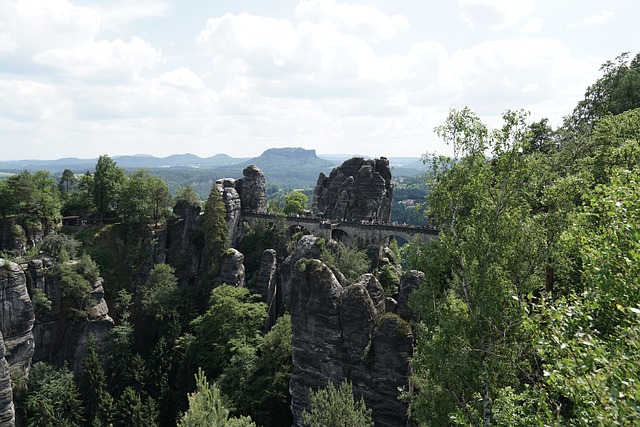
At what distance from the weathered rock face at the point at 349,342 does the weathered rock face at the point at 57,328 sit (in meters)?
32.9

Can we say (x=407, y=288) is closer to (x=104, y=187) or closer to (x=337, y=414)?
(x=337, y=414)

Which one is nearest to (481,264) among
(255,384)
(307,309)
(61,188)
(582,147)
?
(307,309)

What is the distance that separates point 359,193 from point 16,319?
2030 inches

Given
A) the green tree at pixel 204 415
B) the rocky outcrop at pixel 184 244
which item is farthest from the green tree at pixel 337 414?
the rocky outcrop at pixel 184 244

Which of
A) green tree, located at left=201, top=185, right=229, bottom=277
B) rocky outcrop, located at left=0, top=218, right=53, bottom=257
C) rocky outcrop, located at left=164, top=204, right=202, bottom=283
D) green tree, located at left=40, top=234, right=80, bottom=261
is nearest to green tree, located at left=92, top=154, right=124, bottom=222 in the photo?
rocky outcrop, located at left=0, top=218, right=53, bottom=257

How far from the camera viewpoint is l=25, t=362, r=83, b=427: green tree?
4238 cm

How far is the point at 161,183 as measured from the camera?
72.3m

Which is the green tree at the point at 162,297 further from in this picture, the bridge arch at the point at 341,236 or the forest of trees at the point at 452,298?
the bridge arch at the point at 341,236

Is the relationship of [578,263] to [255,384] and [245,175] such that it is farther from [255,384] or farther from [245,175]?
[245,175]

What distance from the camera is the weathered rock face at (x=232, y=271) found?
58688 mm

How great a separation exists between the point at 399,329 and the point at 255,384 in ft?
57.8

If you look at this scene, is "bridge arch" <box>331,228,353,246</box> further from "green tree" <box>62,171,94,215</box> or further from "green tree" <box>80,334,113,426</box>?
"green tree" <box>62,171,94,215</box>

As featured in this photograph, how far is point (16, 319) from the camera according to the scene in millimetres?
47688

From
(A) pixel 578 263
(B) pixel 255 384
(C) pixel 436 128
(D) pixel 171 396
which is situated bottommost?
(D) pixel 171 396
